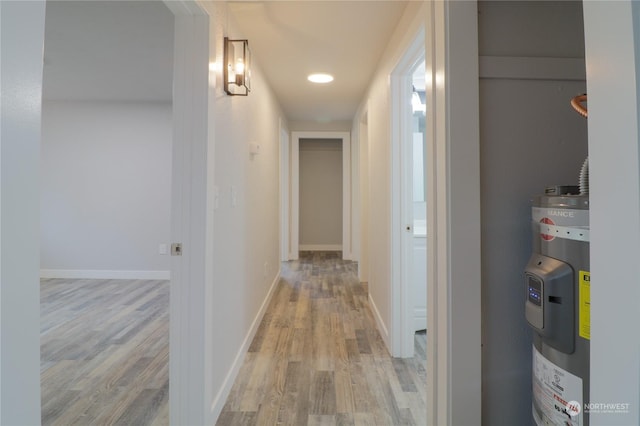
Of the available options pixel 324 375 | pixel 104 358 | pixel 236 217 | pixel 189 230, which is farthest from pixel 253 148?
pixel 104 358

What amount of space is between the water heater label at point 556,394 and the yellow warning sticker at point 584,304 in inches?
5.3

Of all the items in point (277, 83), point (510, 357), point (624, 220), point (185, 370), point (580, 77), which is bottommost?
point (185, 370)

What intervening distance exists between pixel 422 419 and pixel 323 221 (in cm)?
541

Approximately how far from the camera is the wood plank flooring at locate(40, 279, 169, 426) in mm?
1722

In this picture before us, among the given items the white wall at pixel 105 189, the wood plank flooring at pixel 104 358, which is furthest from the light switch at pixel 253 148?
the white wall at pixel 105 189

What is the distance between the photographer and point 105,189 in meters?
4.45

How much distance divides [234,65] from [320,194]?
507 cm

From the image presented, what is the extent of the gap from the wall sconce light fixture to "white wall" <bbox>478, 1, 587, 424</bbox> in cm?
126

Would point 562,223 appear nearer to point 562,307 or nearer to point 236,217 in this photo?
point 562,307

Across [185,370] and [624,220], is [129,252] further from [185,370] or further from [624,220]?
[624,220]

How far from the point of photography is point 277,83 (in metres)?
3.46

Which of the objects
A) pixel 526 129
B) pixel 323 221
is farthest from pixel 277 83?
pixel 323 221

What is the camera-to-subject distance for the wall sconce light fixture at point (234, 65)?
5.84 ft

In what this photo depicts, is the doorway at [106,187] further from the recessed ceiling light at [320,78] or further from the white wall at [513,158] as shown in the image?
the white wall at [513,158]
